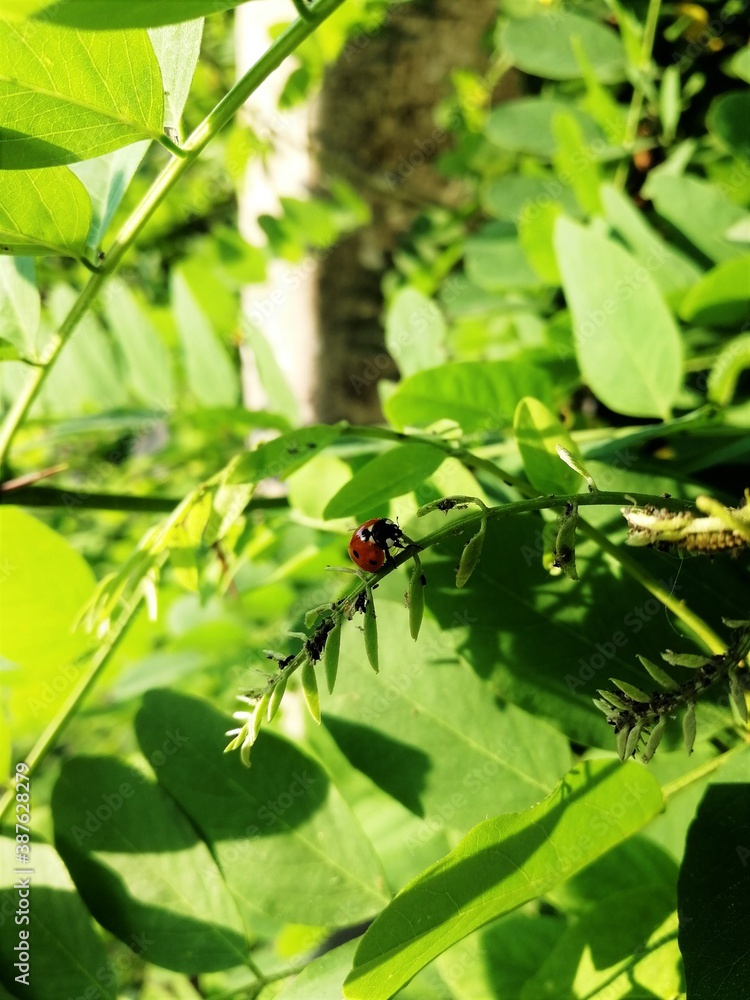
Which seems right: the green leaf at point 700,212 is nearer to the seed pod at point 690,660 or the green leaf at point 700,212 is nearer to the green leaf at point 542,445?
the green leaf at point 542,445

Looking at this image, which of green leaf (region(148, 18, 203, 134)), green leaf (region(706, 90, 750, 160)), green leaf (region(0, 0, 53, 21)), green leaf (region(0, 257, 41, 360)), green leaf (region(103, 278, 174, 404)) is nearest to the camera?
green leaf (region(0, 0, 53, 21))

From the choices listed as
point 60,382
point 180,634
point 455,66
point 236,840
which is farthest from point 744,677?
point 455,66

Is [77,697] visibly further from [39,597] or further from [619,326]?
[619,326]

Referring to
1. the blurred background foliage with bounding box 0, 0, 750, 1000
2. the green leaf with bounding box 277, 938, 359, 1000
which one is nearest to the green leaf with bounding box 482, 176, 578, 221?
the blurred background foliage with bounding box 0, 0, 750, 1000

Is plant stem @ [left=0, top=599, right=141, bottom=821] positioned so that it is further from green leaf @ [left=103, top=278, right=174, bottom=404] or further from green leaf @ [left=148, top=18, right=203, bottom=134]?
green leaf @ [left=103, top=278, right=174, bottom=404]

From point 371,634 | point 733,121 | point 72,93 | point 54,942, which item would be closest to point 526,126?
point 733,121

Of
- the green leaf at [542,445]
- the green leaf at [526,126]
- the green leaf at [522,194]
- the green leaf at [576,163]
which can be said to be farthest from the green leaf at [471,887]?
the green leaf at [526,126]
